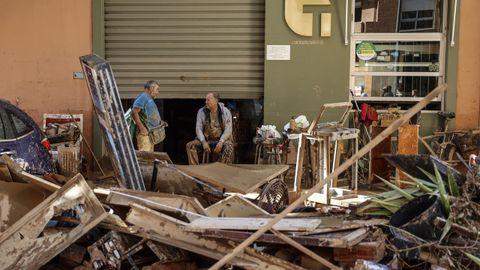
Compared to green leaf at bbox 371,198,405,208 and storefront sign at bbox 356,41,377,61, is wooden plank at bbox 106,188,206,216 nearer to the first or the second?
green leaf at bbox 371,198,405,208

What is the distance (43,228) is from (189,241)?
1.26m

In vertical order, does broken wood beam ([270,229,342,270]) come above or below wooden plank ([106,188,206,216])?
below

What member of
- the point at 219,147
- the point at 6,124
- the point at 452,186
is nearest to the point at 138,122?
the point at 219,147

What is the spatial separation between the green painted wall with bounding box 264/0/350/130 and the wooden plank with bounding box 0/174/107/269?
748 cm

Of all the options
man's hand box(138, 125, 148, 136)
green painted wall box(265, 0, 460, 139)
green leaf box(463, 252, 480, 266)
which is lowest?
green leaf box(463, 252, 480, 266)

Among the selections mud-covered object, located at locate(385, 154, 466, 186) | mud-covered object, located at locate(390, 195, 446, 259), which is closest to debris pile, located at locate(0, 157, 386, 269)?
mud-covered object, located at locate(390, 195, 446, 259)

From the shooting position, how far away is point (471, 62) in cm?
1259

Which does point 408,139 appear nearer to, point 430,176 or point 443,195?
point 430,176

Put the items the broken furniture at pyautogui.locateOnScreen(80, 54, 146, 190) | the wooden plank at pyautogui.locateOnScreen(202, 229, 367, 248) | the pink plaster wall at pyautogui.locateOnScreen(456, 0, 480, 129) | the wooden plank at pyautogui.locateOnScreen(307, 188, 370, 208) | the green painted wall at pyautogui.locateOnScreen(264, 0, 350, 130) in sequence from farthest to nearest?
the green painted wall at pyautogui.locateOnScreen(264, 0, 350, 130), the pink plaster wall at pyautogui.locateOnScreen(456, 0, 480, 129), the wooden plank at pyautogui.locateOnScreen(307, 188, 370, 208), the broken furniture at pyautogui.locateOnScreen(80, 54, 146, 190), the wooden plank at pyautogui.locateOnScreen(202, 229, 367, 248)

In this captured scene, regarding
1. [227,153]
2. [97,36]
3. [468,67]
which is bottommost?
[227,153]

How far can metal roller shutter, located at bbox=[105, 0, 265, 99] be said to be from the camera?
13094mm

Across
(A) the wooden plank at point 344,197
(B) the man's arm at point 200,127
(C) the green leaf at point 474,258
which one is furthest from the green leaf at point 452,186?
(B) the man's arm at point 200,127

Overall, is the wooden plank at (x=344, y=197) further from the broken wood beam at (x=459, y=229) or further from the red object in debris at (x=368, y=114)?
the broken wood beam at (x=459, y=229)

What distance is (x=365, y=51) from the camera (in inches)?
509
